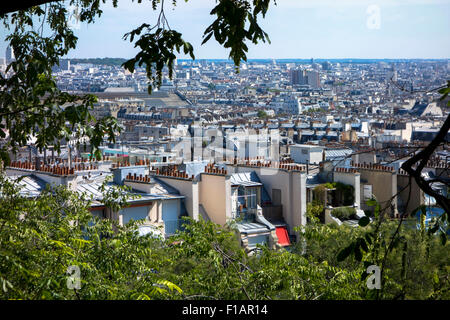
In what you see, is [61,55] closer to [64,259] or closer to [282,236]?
[64,259]

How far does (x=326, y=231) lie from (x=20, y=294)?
6574 millimetres

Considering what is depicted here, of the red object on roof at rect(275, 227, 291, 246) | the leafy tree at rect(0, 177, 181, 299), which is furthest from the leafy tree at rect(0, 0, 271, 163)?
the red object on roof at rect(275, 227, 291, 246)

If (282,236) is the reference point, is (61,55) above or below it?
above

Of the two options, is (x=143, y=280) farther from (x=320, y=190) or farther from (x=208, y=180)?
(x=320, y=190)

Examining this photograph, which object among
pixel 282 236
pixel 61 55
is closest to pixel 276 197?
pixel 282 236

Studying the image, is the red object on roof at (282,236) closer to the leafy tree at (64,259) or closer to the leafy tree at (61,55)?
the leafy tree at (64,259)

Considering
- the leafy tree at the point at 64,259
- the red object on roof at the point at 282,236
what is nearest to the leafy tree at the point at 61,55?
the leafy tree at the point at 64,259

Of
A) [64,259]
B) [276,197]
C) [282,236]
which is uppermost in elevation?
Answer: [64,259]

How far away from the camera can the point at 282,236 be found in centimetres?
1420

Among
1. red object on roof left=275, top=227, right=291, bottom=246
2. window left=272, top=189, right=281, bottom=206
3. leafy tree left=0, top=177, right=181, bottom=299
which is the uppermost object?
leafy tree left=0, top=177, right=181, bottom=299

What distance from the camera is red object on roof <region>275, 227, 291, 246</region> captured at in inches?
549

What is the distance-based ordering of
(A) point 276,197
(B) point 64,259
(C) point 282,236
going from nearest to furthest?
(B) point 64,259
(C) point 282,236
(A) point 276,197

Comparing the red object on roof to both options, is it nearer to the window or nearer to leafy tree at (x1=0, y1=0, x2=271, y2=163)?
the window

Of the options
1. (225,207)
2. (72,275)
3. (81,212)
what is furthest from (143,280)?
(225,207)
